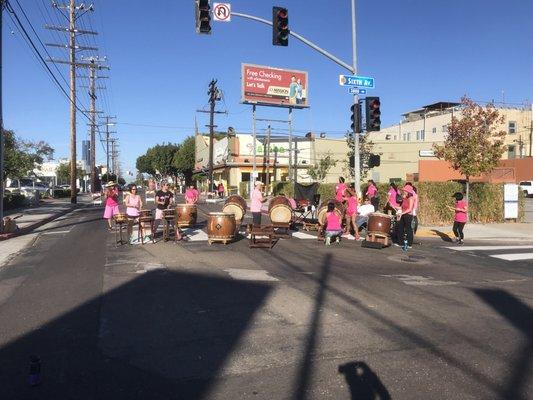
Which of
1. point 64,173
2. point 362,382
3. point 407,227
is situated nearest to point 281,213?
point 407,227

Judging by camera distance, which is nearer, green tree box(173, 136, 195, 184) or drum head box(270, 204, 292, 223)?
drum head box(270, 204, 292, 223)

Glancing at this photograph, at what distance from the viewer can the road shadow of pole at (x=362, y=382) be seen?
4.52 m

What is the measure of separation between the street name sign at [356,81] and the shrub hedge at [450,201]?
15.1 ft

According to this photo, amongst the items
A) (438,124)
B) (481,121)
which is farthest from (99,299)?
(438,124)

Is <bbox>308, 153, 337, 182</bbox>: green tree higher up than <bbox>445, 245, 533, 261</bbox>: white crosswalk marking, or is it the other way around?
<bbox>308, 153, 337, 182</bbox>: green tree

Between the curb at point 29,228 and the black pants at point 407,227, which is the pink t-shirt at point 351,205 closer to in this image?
the black pants at point 407,227

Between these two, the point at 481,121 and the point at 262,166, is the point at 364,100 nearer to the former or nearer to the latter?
the point at 481,121

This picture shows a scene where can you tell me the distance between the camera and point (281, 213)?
55.7 feet

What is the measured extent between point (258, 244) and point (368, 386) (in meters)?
9.41

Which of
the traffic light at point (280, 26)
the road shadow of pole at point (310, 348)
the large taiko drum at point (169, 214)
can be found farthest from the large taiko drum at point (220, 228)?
the traffic light at point (280, 26)

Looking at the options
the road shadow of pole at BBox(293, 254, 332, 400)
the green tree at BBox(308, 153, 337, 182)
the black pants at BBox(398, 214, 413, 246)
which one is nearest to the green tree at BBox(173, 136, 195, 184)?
the green tree at BBox(308, 153, 337, 182)

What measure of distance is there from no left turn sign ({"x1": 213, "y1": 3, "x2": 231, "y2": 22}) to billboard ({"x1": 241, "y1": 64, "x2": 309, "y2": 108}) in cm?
2929

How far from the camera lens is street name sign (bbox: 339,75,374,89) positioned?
59.3ft

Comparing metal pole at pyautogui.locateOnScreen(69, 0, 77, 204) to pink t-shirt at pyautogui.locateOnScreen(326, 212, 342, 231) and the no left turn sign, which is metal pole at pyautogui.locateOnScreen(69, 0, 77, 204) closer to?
the no left turn sign
